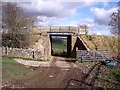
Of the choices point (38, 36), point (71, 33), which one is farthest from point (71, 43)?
point (38, 36)

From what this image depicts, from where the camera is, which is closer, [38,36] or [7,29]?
[7,29]

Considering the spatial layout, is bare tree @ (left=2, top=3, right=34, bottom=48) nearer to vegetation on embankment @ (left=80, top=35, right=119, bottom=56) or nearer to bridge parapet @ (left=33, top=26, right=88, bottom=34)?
bridge parapet @ (left=33, top=26, right=88, bottom=34)

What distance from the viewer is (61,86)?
9.48 meters

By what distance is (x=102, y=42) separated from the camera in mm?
27031

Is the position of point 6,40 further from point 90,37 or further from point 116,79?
point 116,79

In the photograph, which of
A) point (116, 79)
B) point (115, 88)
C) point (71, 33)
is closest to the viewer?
point (115, 88)

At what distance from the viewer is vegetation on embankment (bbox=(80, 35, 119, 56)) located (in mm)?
25670

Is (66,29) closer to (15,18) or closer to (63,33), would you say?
(63,33)

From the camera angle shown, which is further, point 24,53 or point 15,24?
point 15,24

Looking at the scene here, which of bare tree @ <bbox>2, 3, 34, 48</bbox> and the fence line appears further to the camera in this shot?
bare tree @ <bbox>2, 3, 34, 48</bbox>

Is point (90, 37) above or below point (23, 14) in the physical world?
below

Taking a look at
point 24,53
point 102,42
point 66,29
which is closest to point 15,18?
point 24,53

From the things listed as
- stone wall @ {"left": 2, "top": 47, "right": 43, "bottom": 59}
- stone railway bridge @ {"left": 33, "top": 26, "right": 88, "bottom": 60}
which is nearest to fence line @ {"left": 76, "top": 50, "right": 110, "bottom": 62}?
stone wall @ {"left": 2, "top": 47, "right": 43, "bottom": 59}

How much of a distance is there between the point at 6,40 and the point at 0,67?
11034 mm
